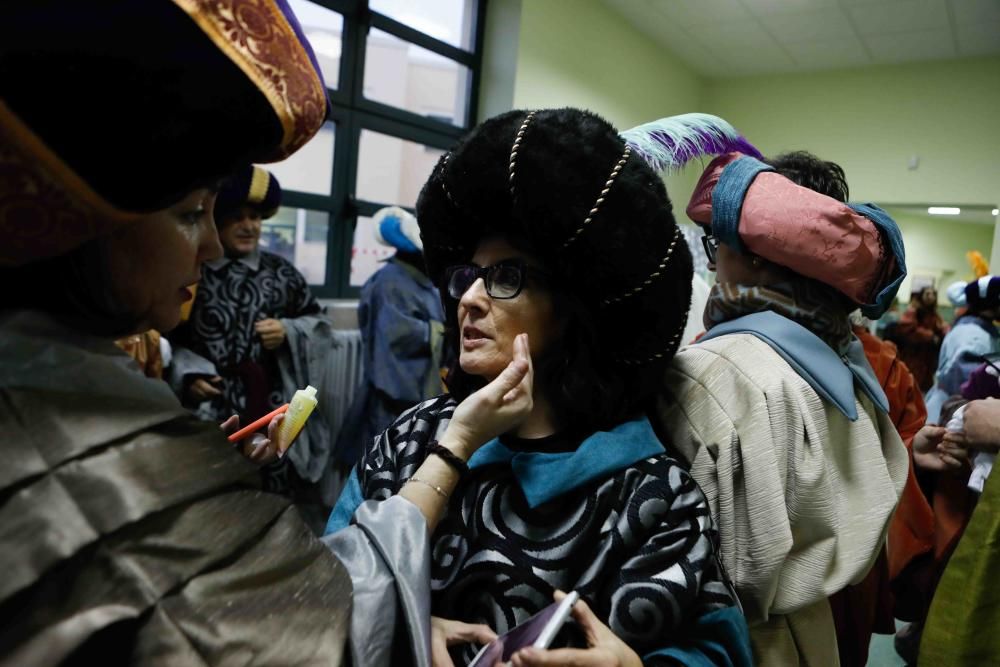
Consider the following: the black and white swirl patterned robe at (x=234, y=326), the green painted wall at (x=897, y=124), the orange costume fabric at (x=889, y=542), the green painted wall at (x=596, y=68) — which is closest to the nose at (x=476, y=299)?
the orange costume fabric at (x=889, y=542)

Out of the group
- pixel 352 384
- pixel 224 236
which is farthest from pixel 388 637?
pixel 352 384

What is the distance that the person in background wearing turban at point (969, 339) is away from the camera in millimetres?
2869

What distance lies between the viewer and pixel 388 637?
686 millimetres

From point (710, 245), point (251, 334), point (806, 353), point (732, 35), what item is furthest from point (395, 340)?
point (732, 35)

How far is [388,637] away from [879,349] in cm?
168

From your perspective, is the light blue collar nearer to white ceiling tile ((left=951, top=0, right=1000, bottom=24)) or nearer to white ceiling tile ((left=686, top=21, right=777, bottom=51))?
white ceiling tile ((left=951, top=0, right=1000, bottom=24))

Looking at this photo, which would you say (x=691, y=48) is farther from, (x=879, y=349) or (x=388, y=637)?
(x=388, y=637)

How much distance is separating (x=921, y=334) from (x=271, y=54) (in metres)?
4.90

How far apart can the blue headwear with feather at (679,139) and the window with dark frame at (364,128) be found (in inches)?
104

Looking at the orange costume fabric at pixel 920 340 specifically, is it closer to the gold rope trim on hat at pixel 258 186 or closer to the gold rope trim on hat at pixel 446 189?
the gold rope trim on hat at pixel 258 186

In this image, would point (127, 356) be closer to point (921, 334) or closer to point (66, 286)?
point (66, 286)

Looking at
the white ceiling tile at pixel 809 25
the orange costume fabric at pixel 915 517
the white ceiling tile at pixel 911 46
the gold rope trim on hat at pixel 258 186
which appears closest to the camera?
the orange costume fabric at pixel 915 517

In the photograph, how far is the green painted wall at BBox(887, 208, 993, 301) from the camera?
8094 millimetres

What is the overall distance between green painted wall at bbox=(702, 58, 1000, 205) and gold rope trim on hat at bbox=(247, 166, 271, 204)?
15.5 feet
